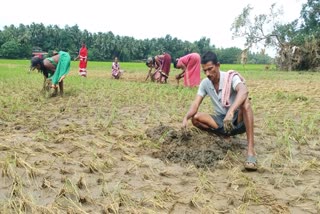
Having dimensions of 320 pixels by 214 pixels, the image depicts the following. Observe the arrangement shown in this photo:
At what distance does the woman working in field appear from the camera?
722cm

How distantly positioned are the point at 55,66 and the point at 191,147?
481 cm

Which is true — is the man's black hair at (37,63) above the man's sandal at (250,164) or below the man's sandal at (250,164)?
above

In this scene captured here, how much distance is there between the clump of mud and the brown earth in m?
0.01

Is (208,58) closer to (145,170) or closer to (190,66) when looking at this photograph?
(145,170)

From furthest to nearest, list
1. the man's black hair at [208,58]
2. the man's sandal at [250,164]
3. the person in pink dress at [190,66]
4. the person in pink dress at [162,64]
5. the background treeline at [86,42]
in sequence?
the background treeline at [86,42]
the person in pink dress at [162,64]
the person in pink dress at [190,66]
the man's black hair at [208,58]
the man's sandal at [250,164]

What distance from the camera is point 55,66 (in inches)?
296

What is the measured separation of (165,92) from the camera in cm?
857

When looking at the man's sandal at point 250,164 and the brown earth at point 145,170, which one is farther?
the man's sandal at point 250,164

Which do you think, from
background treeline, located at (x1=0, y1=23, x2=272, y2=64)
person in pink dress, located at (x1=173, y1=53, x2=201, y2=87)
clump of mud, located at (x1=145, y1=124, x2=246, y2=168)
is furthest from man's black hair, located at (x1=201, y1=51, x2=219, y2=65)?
background treeline, located at (x1=0, y1=23, x2=272, y2=64)

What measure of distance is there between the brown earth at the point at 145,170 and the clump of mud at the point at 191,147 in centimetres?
1

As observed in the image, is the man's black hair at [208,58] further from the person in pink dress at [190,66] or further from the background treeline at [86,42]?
the background treeline at [86,42]

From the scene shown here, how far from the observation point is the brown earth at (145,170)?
241 centimetres

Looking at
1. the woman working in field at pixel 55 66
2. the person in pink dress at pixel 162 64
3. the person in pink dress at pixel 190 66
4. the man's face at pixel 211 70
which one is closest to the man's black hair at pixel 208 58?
the man's face at pixel 211 70

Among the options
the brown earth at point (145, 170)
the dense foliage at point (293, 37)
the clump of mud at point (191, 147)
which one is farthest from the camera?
the dense foliage at point (293, 37)
